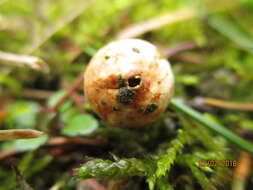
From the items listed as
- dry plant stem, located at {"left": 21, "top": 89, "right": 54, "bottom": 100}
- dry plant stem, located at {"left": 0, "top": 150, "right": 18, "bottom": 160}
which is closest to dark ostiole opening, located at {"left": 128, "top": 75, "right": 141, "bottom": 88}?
dry plant stem, located at {"left": 0, "top": 150, "right": 18, "bottom": 160}

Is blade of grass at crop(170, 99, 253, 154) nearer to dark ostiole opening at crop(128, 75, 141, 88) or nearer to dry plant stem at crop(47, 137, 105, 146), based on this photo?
dark ostiole opening at crop(128, 75, 141, 88)

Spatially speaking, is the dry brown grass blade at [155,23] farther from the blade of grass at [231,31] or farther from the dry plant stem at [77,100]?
the dry plant stem at [77,100]

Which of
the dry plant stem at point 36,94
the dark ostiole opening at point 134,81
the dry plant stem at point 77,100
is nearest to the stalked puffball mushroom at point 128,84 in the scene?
the dark ostiole opening at point 134,81

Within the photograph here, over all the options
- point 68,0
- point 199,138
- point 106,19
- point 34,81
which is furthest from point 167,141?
point 68,0

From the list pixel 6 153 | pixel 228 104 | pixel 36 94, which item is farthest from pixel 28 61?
pixel 228 104

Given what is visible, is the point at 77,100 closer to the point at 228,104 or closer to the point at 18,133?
the point at 18,133
